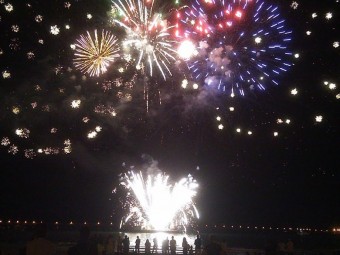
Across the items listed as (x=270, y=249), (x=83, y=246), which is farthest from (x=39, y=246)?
(x=270, y=249)

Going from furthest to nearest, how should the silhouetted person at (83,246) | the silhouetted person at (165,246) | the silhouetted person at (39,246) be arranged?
the silhouetted person at (165,246) < the silhouetted person at (83,246) < the silhouetted person at (39,246)

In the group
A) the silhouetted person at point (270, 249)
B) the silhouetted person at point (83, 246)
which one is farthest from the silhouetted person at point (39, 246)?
the silhouetted person at point (270, 249)

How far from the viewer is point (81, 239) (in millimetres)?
8398

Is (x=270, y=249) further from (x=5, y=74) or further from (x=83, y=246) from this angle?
(x=5, y=74)

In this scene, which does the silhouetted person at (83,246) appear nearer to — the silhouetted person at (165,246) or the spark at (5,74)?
the silhouetted person at (165,246)

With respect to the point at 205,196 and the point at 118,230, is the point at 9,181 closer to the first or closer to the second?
the point at 118,230

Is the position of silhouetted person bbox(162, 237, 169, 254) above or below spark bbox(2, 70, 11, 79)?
below

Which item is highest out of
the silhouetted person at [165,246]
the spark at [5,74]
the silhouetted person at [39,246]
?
the spark at [5,74]

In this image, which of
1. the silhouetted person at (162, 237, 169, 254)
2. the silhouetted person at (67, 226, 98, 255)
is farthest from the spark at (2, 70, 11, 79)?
the silhouetted person at (67, 226, 98, 255)

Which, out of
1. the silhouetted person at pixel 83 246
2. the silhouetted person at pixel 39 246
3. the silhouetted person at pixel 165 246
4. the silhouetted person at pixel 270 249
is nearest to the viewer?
the silhouetted person at pixel 39 246

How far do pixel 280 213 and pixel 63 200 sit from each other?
85.2ft

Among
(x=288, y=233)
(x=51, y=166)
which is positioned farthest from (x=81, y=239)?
(x=51, y=166)

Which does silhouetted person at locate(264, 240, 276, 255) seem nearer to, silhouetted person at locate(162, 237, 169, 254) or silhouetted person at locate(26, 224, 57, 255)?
silhouetted person at locate(26, 224, 57, 255)

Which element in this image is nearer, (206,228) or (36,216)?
(36,216)
